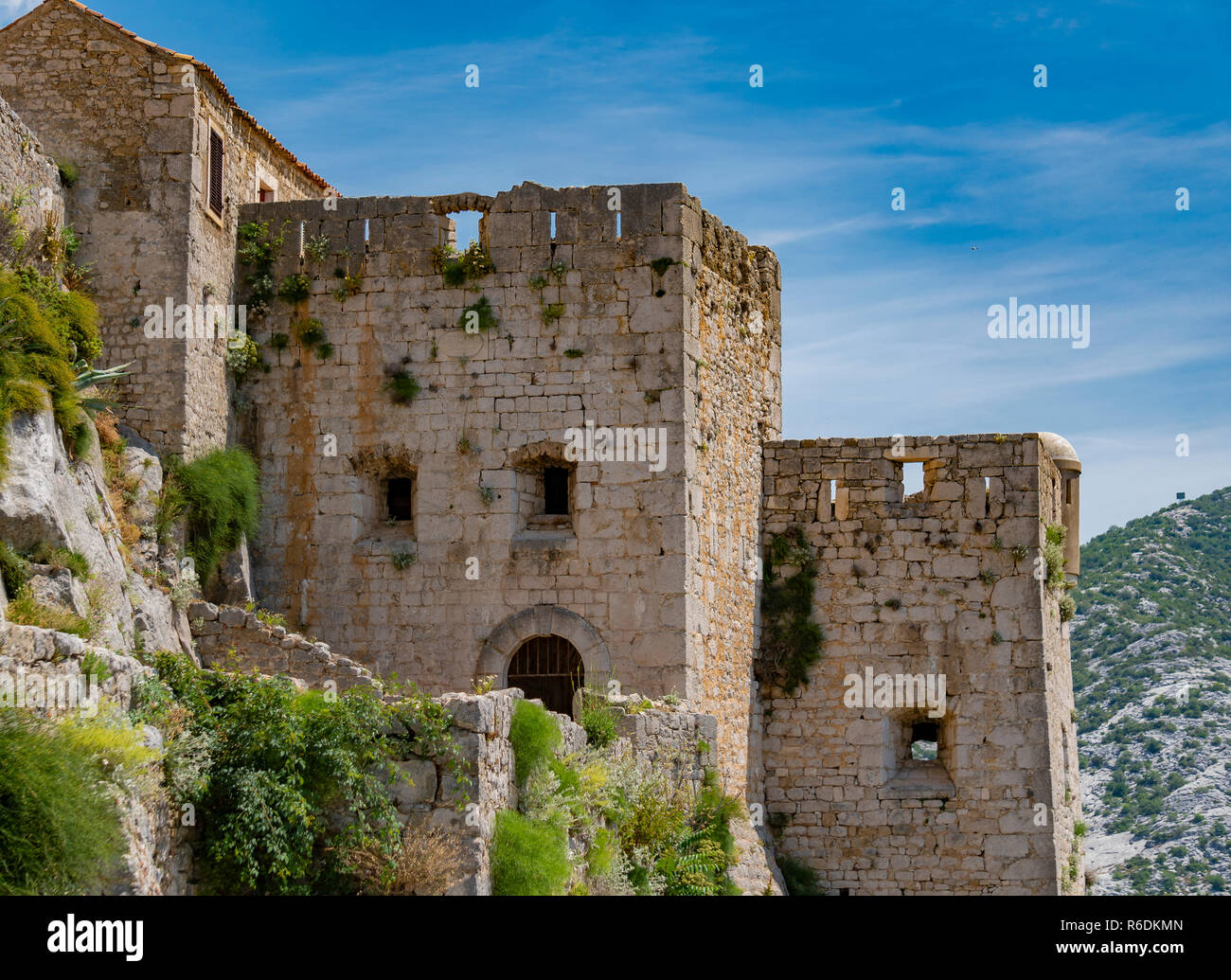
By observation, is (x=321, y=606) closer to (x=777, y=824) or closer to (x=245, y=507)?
(x=245, y=507)

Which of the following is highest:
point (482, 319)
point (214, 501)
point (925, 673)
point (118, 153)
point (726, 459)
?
point (118, 153)

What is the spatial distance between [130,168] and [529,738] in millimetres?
8782

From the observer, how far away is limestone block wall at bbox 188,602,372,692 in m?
15.4

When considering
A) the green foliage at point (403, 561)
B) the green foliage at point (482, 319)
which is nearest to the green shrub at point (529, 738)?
the green foliage at point (403, 561)

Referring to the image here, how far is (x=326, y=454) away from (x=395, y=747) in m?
8.02

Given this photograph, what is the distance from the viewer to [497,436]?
1880 centimetres

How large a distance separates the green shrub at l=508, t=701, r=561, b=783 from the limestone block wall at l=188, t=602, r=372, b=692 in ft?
8.38

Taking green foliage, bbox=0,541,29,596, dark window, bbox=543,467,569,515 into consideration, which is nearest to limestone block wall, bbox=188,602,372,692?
green foliage, bbox=0,541,29,596

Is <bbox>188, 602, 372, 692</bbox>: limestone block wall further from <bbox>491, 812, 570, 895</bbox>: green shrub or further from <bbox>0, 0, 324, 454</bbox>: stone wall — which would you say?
<bbox>491, 812, 570, 895</bbox>: green shrub

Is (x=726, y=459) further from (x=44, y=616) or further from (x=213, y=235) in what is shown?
(x=44, y=616)

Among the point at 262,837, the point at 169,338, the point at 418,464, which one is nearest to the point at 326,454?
the point at 418,464

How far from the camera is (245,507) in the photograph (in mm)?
18359

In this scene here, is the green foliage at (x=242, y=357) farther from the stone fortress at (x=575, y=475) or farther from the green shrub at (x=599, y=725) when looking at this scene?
the green shrub at (x=599, y=725)

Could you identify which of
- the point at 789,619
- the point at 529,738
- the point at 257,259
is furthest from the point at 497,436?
the point at 529,738
